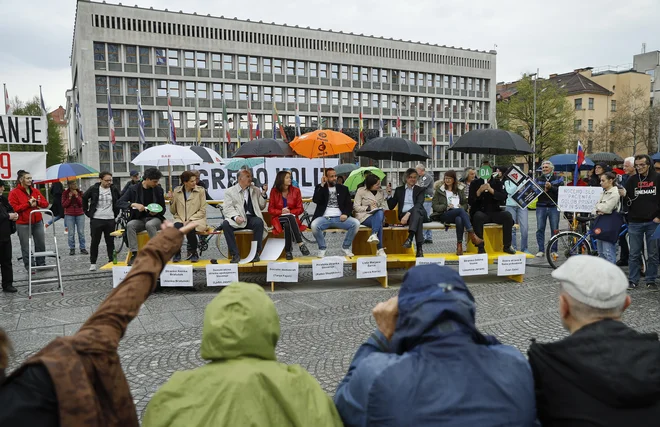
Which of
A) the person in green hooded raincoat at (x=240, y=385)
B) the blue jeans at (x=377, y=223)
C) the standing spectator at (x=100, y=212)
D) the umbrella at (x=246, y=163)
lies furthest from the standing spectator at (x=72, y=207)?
the person in green hooded raincoat at (x=240, y=385)

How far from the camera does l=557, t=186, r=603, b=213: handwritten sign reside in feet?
35.7

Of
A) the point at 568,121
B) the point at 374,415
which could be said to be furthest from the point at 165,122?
the point at 374,415

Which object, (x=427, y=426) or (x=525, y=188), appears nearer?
(x=427, y=426)

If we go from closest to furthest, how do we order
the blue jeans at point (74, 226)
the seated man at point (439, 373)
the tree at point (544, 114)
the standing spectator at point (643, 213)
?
the seated man at point (439, 373) → the standing spectator at point (643, 213) → the blue jeans at point (74, 226) → the tree at point (544, 114)

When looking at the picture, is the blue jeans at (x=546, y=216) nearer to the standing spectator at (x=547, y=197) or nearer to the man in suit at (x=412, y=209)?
the standing spectator at (x=547, y=197)

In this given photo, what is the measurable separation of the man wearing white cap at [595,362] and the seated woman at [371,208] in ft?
24.3

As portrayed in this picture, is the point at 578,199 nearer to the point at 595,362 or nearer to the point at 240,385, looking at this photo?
the point at 595,362

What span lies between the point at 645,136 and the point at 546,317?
60.3 m

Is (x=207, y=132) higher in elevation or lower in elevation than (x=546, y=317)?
higher

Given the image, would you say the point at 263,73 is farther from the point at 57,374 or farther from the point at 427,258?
the point at 57,374

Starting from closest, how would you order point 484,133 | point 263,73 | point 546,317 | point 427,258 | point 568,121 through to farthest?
1. point 546,317
2. point 427,258
3. point 484,133
4. point 568,121
5. point 263,73

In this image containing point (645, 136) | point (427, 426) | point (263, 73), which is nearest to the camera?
point (427, 426)

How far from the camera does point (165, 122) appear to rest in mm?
59125

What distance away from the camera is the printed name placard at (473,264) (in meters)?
9.44
